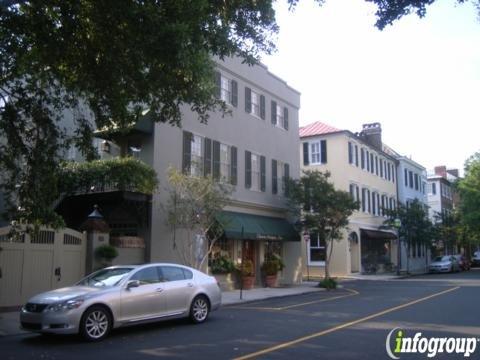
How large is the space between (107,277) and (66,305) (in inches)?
61.5

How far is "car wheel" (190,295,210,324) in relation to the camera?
1252 cm

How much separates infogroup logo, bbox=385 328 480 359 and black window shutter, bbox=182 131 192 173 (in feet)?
41.6

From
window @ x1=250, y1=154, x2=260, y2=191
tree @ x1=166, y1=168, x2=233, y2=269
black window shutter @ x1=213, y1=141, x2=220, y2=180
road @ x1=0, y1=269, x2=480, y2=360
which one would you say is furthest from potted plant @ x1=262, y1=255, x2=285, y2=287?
road @ x1=0, y1=269, x2=480, y2=360

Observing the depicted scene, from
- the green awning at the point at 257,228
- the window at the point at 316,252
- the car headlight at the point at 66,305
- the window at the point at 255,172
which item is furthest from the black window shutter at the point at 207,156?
the window at the point at 316,252

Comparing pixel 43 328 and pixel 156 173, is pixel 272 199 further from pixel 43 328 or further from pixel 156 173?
pixel 43 328

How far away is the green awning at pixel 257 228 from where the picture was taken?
22562mm

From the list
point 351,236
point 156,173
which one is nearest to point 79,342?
point 156,173

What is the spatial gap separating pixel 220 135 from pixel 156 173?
214 inches

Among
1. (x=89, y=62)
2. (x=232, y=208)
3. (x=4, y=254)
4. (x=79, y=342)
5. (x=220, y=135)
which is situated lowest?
(x=79, y=342)

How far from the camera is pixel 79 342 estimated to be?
1027 cm

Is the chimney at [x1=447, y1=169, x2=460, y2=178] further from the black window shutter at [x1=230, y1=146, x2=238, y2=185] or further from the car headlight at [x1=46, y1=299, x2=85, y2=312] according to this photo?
the car headlight at [x1=46, y1=299, x2=85, y2=312]

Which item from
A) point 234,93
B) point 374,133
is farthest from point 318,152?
point 234,93

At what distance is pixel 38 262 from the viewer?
1598 cm

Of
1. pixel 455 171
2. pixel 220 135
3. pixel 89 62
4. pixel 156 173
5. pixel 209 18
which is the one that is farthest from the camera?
pixel 455 171
